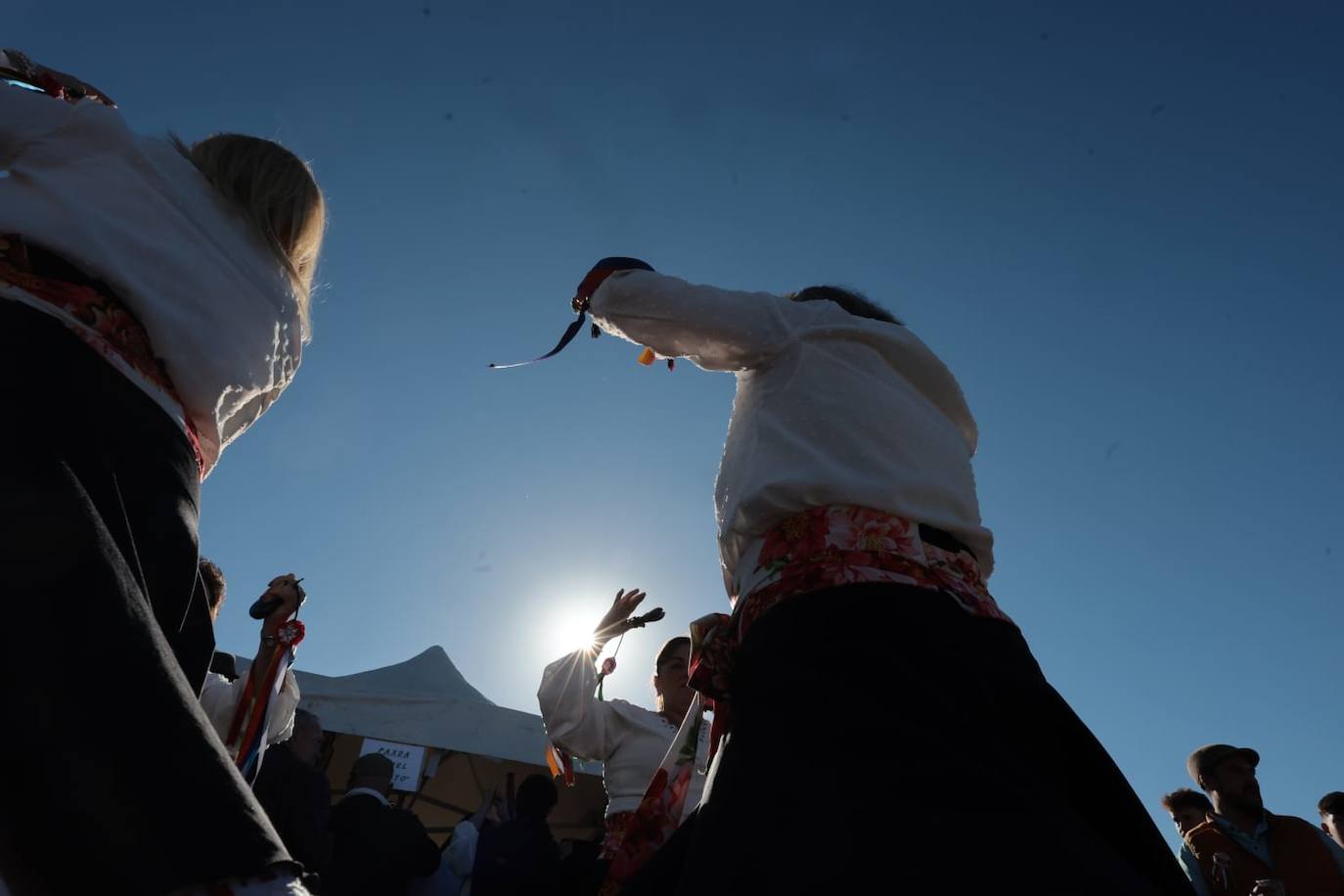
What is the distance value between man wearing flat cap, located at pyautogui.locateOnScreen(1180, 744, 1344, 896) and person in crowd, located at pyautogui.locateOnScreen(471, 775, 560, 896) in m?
3.09

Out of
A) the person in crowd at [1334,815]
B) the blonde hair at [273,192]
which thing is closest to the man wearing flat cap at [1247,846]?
the person in crowd at [1334,815]

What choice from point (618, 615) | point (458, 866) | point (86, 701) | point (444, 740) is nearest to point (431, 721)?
point (444, 740)

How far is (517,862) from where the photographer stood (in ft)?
11.5

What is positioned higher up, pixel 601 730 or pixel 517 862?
pixel 601 730

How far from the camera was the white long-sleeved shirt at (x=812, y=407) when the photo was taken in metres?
1.42

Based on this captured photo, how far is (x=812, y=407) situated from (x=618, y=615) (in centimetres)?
194

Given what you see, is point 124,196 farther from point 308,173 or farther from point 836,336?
point 836,336

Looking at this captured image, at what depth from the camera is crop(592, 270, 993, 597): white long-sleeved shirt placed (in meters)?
1.42

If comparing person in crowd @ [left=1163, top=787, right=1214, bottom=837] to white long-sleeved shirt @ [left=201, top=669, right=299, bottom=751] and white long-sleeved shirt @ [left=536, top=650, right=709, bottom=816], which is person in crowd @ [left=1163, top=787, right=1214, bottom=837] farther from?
white long-sleeved shirt @ [left=201, top=669, right=299, bottom=751]

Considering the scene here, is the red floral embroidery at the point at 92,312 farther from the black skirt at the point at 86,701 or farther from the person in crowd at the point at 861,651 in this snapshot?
the person in crowd at the point at 861,651

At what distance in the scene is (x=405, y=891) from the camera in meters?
4.01

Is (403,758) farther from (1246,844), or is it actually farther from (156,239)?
(156,239)

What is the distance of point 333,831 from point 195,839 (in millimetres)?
3781

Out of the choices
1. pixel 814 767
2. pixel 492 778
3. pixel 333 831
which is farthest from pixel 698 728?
pixel 492 778
